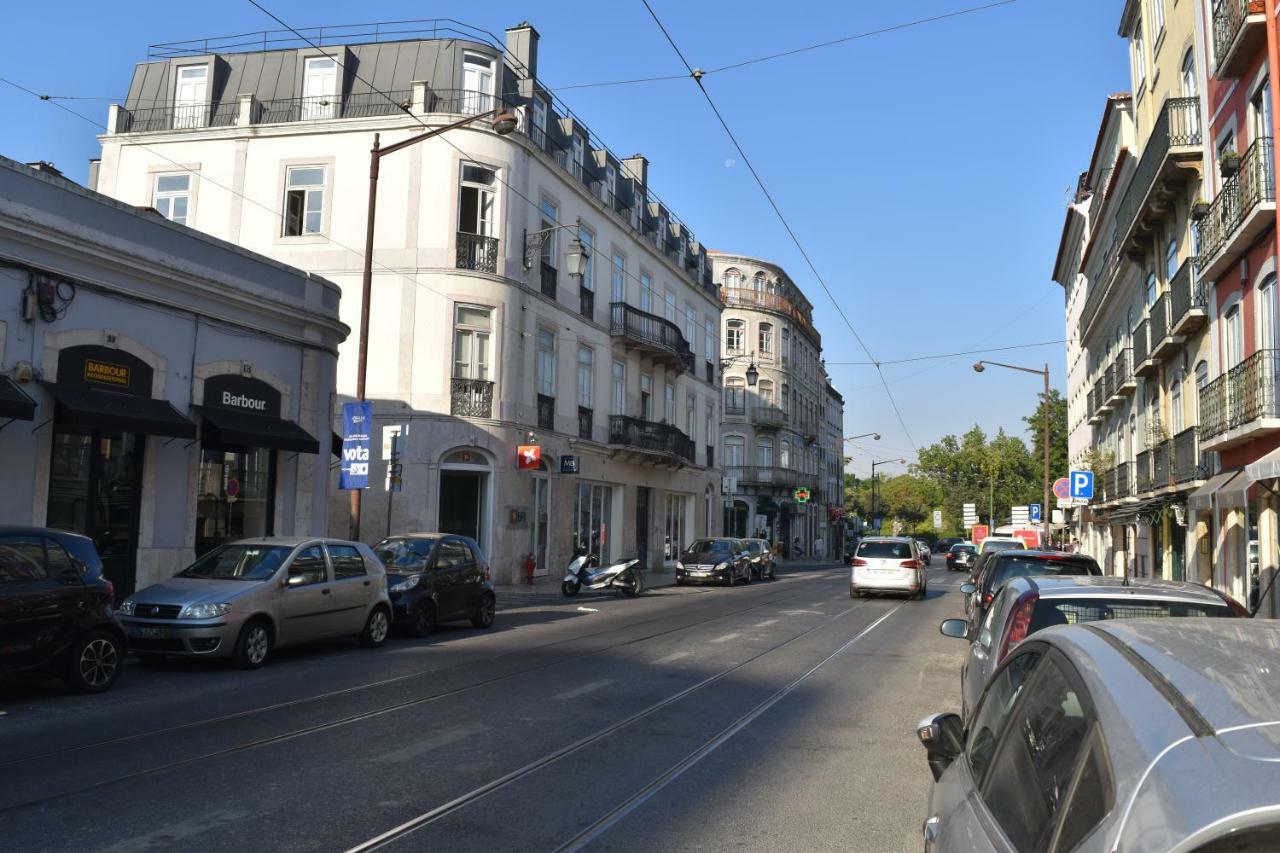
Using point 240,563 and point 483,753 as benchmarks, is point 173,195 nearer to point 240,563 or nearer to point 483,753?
point 240,563

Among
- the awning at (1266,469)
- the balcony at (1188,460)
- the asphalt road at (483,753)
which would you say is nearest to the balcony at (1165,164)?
the balcony at (1188,460)

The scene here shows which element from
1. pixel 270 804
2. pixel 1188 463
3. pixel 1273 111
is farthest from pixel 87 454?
pixel 1188 463

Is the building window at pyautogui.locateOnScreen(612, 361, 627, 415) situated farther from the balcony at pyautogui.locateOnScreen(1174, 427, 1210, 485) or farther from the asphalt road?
the asphalt road

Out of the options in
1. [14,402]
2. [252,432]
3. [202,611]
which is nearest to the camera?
[202,611]

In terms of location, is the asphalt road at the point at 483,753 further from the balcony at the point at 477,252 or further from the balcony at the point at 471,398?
the balcony at the point at 477,252

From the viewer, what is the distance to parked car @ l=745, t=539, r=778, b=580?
37928 millimetres

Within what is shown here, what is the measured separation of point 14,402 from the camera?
13.6 meters

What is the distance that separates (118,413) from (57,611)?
639 centimetres

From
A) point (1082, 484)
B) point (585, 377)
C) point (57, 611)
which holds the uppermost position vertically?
point (585, 377)

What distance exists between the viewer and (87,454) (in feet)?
52.0

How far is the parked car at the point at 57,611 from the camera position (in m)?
9.40

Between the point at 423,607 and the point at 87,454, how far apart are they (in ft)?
18.7

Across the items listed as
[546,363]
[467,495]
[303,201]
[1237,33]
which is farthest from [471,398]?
[1237,33]

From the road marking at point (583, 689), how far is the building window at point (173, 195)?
83.5 ft
